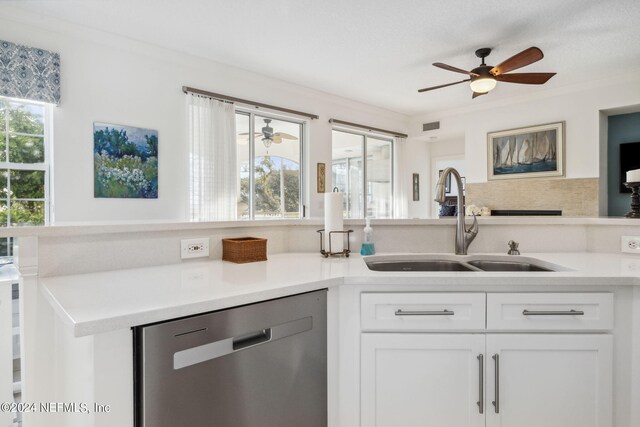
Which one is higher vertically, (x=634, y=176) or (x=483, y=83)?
(x=483, y=83)

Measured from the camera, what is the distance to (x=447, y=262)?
1686 mm

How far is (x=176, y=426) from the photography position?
0.84 meters

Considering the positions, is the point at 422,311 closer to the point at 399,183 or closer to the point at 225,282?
the point at 225,282

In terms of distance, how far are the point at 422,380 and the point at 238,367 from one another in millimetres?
647

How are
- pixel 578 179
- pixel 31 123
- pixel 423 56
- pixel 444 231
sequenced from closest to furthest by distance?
pixel 444 231, pixel 31 123, pixel 423 56, pixel 578 179

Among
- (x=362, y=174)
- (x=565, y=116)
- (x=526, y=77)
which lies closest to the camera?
(x=526, y=77)

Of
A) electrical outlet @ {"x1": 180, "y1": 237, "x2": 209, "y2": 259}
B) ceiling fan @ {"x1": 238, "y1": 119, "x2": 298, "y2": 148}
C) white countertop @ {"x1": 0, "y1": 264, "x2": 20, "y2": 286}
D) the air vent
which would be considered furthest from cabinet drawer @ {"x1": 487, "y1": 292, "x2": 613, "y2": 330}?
the air vent

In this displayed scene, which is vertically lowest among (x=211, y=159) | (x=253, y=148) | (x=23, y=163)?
(x=23, y=163)

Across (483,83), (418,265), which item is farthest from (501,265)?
(483,83)

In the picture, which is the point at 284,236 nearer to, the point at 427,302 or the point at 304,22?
the point at 427,302

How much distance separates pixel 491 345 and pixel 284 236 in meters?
1.05

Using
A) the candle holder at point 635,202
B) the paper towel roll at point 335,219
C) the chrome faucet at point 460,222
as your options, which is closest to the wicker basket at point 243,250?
the paper towel roll at point 335,219

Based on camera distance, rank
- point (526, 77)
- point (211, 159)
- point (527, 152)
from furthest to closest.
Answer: point (527, 152), point (211, 159), point (526, 77)

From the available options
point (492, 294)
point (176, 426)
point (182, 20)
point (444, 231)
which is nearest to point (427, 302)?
point (492, 294)
